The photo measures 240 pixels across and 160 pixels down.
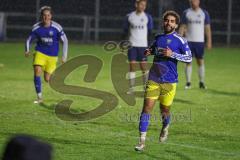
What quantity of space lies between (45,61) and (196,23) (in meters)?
5.05

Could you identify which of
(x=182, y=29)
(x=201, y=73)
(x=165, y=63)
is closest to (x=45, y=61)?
(x=182, y=29)

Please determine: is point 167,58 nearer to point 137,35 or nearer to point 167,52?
point 167,52

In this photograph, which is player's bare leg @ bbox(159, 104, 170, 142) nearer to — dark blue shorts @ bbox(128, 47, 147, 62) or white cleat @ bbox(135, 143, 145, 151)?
white cleat @ bbox(135, 143, 145, 151)

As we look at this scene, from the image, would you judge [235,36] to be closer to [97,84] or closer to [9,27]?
[9,27]

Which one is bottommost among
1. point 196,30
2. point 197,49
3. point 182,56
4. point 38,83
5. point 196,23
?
point 38,83

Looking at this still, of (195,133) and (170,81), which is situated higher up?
(170,81)

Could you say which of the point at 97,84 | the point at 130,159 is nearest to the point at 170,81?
the point at 130,159

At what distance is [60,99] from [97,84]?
321 cm

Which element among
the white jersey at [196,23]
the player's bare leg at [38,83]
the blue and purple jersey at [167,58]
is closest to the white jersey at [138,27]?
the white jersey at [196,23]

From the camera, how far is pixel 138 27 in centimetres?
1538

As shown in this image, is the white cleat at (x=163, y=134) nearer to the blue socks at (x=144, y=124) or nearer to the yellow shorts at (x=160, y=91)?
the yellow shorts at (x=160, y=91)

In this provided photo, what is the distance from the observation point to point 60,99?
1398 centimetres

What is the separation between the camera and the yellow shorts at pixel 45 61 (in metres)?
13.2

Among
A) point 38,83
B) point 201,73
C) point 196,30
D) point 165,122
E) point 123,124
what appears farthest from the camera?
point 196,30
